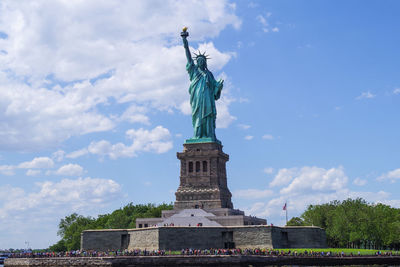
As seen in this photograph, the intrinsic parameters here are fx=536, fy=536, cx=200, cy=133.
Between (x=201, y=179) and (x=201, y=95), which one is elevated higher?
(x=201, y=95)

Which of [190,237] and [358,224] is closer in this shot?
[190,237]

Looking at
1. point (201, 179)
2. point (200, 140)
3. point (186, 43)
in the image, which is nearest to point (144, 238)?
point (201, 179)

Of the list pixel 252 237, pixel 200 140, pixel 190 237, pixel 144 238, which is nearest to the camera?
pixel 190 237

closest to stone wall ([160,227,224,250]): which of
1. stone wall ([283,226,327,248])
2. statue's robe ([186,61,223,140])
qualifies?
stone wall ([283,226,327,248])

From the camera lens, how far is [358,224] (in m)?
73.8

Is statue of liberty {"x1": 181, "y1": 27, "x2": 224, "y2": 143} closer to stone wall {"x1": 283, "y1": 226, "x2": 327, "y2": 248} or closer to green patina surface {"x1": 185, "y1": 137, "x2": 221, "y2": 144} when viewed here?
green patina surface {"x1": 185, "y1": 137, "x2": 221, "y2": 144}

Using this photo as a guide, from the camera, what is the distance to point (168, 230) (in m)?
53.1

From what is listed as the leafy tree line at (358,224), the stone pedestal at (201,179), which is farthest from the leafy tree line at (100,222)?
the leafy tree line at (358,224)

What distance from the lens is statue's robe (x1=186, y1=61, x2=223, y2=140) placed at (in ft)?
225

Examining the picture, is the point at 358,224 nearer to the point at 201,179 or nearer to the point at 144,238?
the point at 201,179

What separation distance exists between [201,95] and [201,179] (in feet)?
36.3

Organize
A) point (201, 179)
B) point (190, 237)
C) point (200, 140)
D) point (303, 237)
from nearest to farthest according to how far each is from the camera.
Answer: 1. point (190, 237)
2. point (303, 237)
3. point (201, 179)
4. point (200, 140)

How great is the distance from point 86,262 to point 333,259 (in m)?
22.8

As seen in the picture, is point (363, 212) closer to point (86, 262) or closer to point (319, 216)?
point (319, 216)
